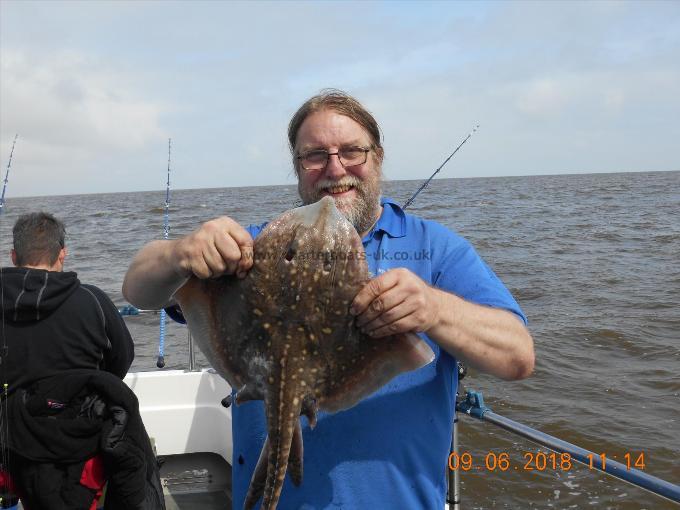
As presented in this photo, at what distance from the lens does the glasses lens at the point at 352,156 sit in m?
2.74

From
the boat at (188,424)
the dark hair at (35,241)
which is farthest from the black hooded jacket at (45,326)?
the boat at (188,424)

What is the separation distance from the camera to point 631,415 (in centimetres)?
878

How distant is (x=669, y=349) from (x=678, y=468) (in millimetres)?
4706

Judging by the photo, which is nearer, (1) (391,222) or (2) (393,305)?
(2) (393,305)

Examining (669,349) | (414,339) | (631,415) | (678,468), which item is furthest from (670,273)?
(414,339)

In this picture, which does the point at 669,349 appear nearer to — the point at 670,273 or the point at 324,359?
the point at 670,273

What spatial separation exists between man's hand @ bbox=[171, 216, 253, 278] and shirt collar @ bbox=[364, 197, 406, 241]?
84cm

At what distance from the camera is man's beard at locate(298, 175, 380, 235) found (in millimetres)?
2682

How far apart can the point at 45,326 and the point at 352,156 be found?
3054 millimetres

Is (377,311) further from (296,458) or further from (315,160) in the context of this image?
(315,160)

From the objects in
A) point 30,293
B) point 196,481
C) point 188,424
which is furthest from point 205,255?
point 196,481

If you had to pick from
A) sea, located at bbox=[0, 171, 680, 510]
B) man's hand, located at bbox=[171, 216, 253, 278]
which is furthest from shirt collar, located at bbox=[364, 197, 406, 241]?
sea, located at bbox=[0, 171, 680, 510]

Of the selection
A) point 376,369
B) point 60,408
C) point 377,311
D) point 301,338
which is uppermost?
point 377,311

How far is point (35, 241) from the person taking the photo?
15.0ft
